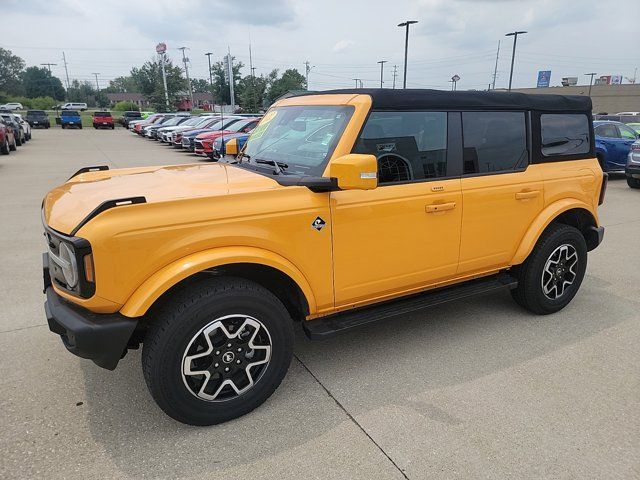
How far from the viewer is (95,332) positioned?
2.33m

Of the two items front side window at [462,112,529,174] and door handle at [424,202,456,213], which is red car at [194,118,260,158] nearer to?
front side window at [462,112,529,174]

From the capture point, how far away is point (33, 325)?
399cm

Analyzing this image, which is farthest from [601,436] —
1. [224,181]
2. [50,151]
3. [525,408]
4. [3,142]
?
[50,151]

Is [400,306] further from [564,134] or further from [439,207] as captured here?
[564,134]

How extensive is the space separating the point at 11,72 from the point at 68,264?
490ft

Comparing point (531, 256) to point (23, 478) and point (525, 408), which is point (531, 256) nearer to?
point (525, 408)

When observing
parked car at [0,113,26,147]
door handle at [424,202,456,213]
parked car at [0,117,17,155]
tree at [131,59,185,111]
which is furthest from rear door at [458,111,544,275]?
tree at [131,59,185,111]

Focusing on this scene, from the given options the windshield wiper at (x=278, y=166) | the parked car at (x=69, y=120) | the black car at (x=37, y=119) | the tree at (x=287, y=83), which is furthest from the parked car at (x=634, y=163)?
the tree at (x=287, y=83)

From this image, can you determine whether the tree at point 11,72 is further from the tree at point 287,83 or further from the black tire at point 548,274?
the black tire at point 548,274

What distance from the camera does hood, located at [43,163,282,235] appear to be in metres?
2.59

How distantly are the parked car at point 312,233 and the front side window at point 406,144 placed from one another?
0.04 feet

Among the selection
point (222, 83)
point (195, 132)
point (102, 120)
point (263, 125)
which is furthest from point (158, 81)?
point (263, 125)

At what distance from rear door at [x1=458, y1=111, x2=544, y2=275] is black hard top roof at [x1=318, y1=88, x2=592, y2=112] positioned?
0.09 metres

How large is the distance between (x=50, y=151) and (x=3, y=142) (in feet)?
9.92
